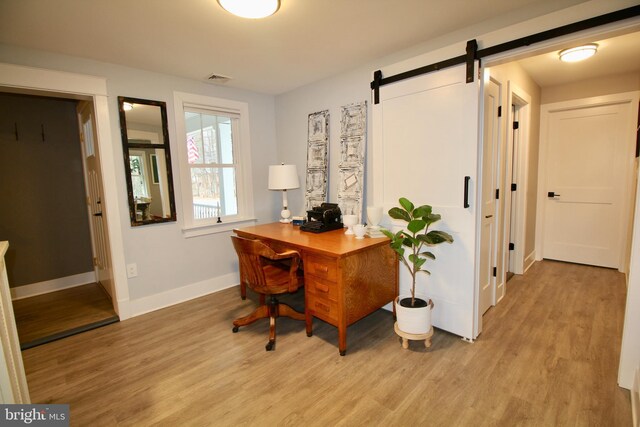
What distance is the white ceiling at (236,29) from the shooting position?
183cm

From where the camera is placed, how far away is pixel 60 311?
3.05 m

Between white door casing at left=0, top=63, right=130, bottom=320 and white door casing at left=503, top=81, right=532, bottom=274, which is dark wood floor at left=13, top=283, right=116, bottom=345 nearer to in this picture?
white door casing at left=0, top=63, right=130, bottom=320

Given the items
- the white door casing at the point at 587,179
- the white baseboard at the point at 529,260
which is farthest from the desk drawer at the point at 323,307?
the white door casing at the point at 587,179

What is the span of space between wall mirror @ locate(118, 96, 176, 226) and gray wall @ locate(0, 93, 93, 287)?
59.7 inches

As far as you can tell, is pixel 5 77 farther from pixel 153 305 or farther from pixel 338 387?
pixel 338 387

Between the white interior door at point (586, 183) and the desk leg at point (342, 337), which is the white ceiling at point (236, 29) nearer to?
the white interior door at point (586, 183)

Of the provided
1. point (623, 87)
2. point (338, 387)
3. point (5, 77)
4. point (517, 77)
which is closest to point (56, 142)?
point (5, 77)

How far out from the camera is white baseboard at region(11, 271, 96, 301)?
343cm

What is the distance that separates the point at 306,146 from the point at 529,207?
2.99 metres

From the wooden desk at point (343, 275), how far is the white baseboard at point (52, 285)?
2.86 meters

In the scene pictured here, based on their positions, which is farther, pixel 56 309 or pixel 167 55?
pixel 56 309

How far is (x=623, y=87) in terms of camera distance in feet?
11.5

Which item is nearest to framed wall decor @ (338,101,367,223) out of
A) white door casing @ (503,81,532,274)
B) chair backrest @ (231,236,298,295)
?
chair backrest @ (231,236,298,295)

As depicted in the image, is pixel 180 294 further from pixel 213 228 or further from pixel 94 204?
pixel 94 204
